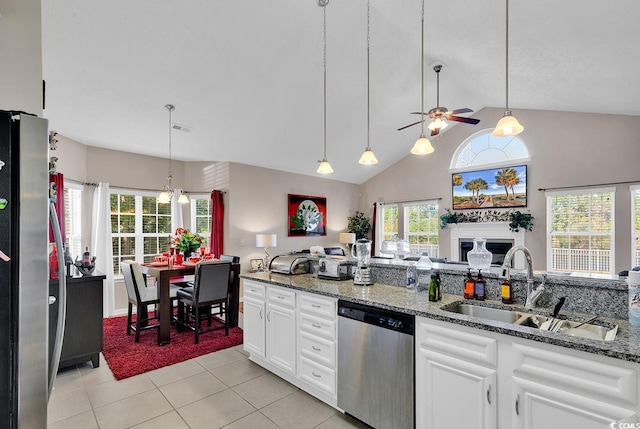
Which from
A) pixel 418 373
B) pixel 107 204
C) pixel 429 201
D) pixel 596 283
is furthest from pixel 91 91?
pixel 429 201

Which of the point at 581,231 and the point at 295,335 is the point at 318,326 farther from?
the point at 581,231

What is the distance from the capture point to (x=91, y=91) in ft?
11.6

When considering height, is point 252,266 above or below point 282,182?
below

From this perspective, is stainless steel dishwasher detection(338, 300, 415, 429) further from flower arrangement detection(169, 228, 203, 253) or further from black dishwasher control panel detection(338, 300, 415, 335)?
flower arrangement detection(169, 228, 203, 253)

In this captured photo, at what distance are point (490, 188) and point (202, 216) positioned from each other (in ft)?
18.9

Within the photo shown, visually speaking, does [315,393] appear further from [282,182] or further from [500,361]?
[282,182]

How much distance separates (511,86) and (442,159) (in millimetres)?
2444

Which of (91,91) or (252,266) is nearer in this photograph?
(91,91)

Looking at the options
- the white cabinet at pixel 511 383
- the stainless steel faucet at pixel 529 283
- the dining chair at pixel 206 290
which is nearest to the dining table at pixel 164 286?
the dining chair at pixel 206 290

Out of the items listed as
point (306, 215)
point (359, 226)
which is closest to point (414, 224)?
point (359, 226)

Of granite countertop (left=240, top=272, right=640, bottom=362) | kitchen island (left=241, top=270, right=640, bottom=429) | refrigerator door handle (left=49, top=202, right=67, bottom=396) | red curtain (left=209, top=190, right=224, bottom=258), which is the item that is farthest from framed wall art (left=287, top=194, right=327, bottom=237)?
refrigerator door handle (left=49, top=202, right=67, bottom=396)

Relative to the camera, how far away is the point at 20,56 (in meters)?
1.68

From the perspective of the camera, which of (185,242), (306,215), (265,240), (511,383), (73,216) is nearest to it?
(511,383)

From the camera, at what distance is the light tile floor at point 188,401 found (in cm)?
232
